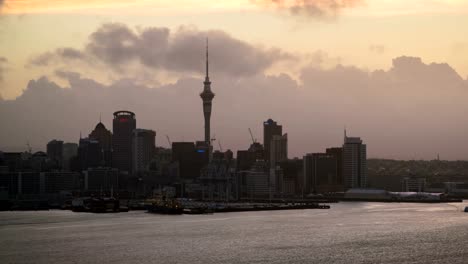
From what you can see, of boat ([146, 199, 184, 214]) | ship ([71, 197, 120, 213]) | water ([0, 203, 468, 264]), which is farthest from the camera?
ship ([71, 197, 120, 213])

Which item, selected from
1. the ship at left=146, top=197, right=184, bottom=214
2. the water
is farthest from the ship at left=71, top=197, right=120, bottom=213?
the water

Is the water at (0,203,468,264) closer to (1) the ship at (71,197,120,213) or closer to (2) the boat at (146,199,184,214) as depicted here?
(2) the boat at (146,199,184,214)

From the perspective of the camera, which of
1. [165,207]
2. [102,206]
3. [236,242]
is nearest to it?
[236,242]

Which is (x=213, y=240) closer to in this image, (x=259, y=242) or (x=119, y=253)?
(x=259, y=242)

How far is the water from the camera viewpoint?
73.2 m

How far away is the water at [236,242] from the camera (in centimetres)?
7319

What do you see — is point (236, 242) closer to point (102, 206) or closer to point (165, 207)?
point (165, 207)

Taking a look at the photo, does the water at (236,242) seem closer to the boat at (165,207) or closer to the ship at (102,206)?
the boat at (165,207)

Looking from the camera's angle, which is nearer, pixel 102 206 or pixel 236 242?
pixel 236 242

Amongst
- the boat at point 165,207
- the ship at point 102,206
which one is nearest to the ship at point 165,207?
the boat at point 165,207

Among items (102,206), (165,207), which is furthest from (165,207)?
(102,206)

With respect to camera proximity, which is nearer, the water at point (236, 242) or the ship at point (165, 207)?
the water at point (236, 242)

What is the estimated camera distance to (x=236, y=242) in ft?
289

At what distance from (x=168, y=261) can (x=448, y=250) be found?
27.9 metres
